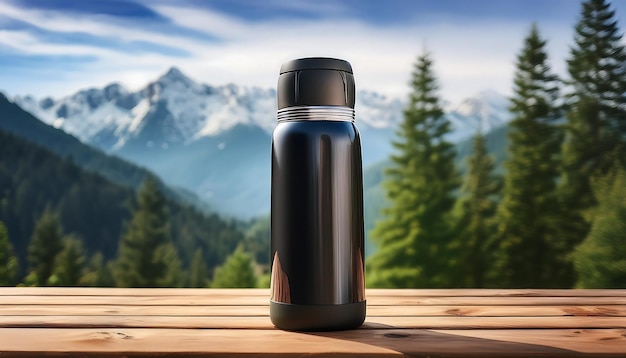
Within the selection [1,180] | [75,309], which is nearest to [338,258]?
[75,309]

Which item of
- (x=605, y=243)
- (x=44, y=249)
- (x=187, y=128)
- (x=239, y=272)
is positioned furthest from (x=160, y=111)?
(x=605, y=243)

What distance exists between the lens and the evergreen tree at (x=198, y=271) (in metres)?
24.0

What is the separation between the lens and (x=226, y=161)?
41688mm

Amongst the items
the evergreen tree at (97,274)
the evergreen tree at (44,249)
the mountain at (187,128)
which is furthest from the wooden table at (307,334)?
the mountain at (187,128)

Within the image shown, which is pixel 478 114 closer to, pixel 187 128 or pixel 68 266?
pixel 68 266

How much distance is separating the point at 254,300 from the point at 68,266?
22.9 metres

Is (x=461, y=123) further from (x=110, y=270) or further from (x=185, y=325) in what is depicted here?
(x=185, y=325)

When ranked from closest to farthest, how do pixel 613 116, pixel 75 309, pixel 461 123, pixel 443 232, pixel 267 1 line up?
pixel 75 309 → pixel 613 116 → pixel 443 232 → pixel 461 123 → pixel 267 1

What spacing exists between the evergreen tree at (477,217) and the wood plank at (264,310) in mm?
17468

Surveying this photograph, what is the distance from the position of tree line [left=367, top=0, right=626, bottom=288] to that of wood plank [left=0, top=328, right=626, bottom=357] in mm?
15850

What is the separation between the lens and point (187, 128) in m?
42.5

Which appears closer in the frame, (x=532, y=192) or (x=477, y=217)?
(x=532, y=192)

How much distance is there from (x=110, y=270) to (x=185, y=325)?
24585 millimetres

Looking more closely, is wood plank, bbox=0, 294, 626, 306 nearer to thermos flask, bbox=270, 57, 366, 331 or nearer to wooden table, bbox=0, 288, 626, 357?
wooden table, bbox=0, 288, 626, 357
